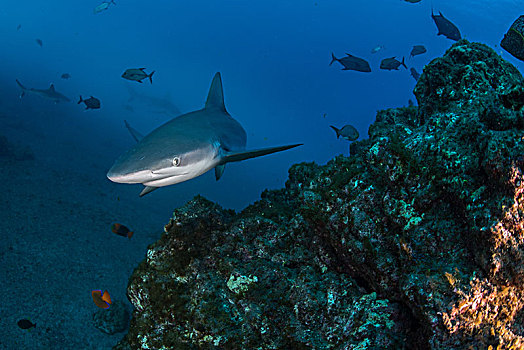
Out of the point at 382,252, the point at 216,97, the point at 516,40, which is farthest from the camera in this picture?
the point at 216,97

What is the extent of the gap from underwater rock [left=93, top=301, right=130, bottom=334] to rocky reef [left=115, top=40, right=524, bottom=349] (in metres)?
3.51

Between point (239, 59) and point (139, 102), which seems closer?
point (139, 102)

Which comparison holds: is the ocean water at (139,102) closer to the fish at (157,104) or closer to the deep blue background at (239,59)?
the deep blue background at (239,59)

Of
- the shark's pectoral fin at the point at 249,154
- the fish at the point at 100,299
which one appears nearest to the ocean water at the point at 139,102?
the fish at the point at 100,299

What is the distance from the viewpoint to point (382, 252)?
1.97 metres

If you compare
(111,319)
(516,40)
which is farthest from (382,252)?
(111,319)

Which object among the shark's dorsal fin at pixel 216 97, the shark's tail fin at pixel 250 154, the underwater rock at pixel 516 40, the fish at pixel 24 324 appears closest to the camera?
the shark's tail fin at pixel 250 154

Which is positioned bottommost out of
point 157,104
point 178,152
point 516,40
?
point 157,104

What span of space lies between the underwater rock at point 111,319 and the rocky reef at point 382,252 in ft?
11.5

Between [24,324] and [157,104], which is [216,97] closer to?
[24,324]

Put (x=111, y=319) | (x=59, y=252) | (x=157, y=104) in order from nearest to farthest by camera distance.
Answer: (x=111, y=319), (x=59, y=252), (x=157, y=104)

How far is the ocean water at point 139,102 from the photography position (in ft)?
23.6

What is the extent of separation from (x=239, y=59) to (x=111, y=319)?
14526 centimetres

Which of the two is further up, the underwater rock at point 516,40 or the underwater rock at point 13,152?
the underwater rock at point 516,40
